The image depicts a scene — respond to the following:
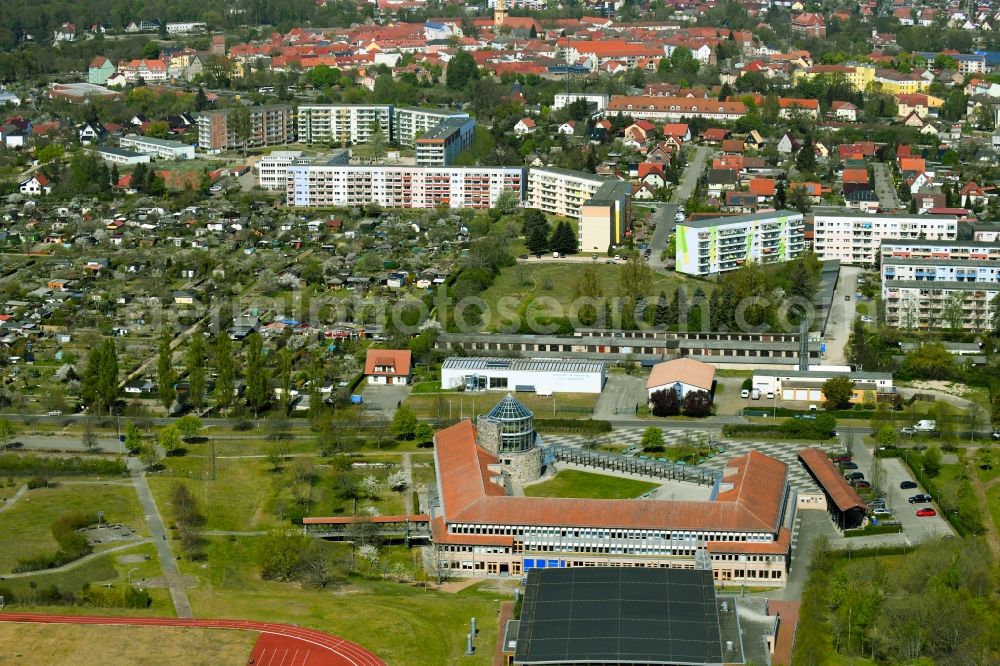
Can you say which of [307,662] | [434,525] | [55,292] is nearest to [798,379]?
[434,525]

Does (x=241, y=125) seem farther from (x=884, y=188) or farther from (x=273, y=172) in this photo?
(x=884, y=188)

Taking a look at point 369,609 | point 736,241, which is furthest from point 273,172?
point 369,609

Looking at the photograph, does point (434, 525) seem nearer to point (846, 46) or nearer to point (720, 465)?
point (720, 465)

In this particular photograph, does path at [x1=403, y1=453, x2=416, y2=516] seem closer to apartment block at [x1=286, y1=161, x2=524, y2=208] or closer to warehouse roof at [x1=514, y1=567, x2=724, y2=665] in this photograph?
warehouse roof at [x1=514, y1=567, x2=724, y2=665]

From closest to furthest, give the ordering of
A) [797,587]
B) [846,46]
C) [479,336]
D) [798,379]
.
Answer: [797,587] < [798,379] < [479,336] < [846,46]

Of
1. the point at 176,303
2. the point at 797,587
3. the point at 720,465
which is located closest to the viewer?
the point at 797,587

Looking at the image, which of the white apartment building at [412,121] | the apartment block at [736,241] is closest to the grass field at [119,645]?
the apartment block at [736,241]

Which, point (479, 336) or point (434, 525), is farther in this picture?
point (479, 336)
